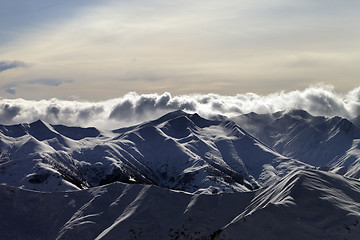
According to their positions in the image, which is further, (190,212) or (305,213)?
(190,212)

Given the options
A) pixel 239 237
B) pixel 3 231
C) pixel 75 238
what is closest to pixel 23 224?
pixel 3 231

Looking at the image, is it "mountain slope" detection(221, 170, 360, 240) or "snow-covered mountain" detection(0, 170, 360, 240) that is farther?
Answer: "snow-covered mountain" detection(0, 170, 360, 240)

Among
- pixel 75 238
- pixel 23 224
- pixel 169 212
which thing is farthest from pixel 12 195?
pixel 169 212

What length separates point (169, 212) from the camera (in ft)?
496

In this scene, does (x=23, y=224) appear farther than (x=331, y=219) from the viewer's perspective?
Yes

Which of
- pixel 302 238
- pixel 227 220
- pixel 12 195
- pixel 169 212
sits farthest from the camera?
pixel 12 195

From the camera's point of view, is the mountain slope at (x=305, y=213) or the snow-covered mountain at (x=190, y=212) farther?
the snow-covered mountain at (x=190, y=212)

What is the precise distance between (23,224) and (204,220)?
199 ft

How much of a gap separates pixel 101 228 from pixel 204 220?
32.9 meters

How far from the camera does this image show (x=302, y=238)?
114000mm

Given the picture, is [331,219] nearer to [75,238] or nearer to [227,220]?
[227,220]

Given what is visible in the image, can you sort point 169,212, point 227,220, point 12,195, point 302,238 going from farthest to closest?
point 12,195
point 169,212
point 227,220
point 302,238

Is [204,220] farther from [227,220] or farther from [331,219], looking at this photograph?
[331,219]

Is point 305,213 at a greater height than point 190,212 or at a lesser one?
greater
